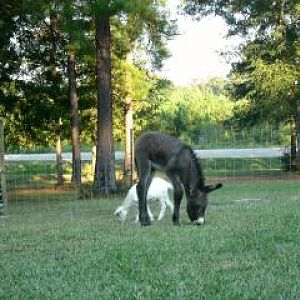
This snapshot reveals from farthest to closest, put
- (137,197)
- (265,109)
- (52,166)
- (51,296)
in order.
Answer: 1. (52,166)
2. (265,109)
3. (137,197)
4. (51,296)

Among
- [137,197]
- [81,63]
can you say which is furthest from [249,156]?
[137,197]

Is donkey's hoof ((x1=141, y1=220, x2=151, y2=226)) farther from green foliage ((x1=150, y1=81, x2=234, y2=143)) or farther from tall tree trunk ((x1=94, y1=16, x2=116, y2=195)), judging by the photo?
green foliage ((x1=150, y1=81, x2=234, y2=143))

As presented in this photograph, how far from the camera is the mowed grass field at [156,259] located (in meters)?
6.11

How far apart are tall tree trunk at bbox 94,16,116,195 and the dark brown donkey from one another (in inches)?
359

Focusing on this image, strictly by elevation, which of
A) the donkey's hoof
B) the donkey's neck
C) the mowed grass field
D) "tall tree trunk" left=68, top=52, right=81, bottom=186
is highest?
"tall tree trunk" left=68, top=52, right=81, bottom=186

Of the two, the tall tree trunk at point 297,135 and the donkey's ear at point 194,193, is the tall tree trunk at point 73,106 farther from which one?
the donkey's ear at point 194,193

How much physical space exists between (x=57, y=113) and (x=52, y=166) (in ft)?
29.4

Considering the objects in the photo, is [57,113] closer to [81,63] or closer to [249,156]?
[81,63]

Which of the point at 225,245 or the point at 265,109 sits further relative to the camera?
the point at 265,109

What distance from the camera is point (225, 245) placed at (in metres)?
8.52

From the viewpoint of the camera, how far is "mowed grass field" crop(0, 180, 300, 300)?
241 inches

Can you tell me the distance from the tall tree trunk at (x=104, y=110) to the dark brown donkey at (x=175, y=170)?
9.11 meters

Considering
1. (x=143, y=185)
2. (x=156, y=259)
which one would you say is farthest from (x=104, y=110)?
(x=156, y=259)

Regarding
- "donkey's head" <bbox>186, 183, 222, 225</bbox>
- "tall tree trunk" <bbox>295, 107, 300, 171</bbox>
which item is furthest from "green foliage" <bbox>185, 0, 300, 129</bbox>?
"donkey's head" <bbox>186, 183, 222, 225</bbox>
